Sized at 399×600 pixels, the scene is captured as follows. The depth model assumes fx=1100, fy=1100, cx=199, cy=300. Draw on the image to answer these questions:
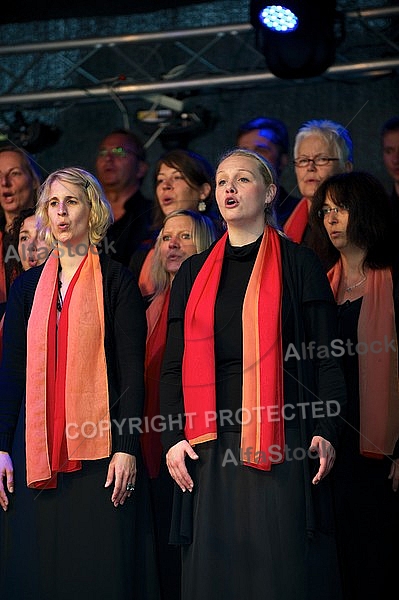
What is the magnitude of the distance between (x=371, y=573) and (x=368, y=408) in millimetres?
580

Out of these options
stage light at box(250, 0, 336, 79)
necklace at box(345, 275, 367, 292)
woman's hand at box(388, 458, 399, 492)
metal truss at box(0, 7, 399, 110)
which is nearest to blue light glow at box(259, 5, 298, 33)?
stage light at box(250, 0, 336, 79)

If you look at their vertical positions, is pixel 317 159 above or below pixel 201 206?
above

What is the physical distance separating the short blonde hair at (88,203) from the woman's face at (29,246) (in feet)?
1.32

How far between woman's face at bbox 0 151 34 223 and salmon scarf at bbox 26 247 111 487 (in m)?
1.18

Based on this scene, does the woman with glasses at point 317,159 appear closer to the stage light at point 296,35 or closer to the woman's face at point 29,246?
the stage light at point 296,35

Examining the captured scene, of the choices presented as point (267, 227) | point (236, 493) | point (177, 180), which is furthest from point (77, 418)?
point (177, 180)

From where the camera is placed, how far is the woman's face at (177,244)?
4.35 meters

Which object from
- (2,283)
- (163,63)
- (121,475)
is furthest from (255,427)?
(163,63)

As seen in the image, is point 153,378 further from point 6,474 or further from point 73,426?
point 6,474

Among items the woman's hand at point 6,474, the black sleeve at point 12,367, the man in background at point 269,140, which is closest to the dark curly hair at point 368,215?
the man in background at point 269,140

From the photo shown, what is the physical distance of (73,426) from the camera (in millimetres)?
3684

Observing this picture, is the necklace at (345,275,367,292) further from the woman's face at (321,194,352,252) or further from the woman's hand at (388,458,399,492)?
the woman's hand at (388,458,399,492)

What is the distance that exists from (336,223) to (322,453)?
45.4 inches

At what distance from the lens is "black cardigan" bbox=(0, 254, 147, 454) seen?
144 inches
